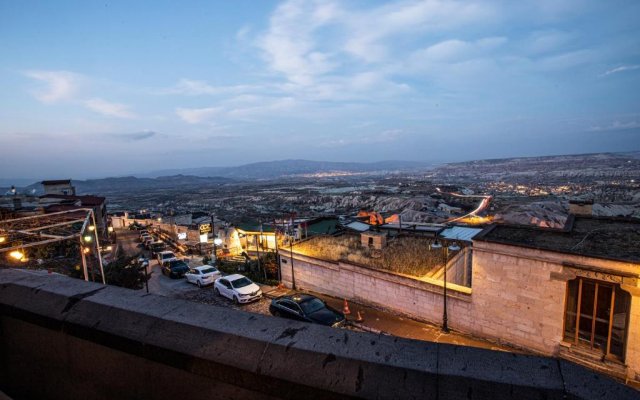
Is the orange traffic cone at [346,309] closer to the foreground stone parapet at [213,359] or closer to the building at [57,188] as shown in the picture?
the foreground stone parapet at [213,359]

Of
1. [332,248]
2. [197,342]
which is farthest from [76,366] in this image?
[332,248]

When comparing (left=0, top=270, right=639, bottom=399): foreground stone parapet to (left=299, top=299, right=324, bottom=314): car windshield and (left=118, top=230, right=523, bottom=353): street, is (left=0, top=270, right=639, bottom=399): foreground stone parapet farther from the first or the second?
(left=299, top=299, right=324, bottom=314): car windshield

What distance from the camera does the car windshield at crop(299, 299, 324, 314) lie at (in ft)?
48.4

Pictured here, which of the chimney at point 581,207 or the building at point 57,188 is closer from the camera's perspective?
the chimney at point 581,207

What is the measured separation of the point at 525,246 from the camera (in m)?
12.6

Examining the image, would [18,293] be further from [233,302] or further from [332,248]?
[332,248]

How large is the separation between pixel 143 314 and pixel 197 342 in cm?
59

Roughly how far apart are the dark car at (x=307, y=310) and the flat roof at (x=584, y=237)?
710 cm

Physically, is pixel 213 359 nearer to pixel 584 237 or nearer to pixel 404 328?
pixel 404 328

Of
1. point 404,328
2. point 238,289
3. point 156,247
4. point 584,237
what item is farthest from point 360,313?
point 156,247

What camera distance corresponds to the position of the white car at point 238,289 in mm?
19406

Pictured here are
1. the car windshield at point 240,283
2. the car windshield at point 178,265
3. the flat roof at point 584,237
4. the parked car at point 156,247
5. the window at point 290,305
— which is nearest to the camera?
the flat roof at point 584,237

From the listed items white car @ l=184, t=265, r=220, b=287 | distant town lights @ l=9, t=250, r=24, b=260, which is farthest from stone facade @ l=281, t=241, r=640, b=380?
distant town lights @ l=9, t=250, r=24, b=260

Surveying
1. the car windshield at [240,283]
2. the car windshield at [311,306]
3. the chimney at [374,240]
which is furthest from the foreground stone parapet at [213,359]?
the chimney at [374,240]
